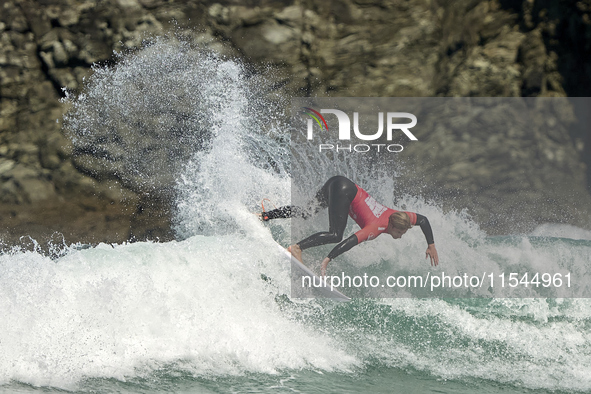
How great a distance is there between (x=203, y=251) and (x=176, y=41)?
362 centimetres

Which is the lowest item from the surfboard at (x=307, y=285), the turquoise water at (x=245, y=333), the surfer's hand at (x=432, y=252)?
the turquoise water at (x=245, y=333)

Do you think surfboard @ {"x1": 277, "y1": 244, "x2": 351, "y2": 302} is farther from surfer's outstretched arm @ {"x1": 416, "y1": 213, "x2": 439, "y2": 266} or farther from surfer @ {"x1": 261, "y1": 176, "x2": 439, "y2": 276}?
surfer's outstretched arm @ {"x1": 416, "y1": 213, "x2": 439, "y2": 266}

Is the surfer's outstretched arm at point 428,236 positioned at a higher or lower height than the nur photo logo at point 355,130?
lower

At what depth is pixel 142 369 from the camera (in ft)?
10.8

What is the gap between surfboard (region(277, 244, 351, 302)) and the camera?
164 inches

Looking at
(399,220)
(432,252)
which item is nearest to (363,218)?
(399,220)

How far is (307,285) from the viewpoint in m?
4.20

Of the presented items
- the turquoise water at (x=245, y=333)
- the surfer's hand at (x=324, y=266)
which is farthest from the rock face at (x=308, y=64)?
the surfer's hand at (x=324, y=266)

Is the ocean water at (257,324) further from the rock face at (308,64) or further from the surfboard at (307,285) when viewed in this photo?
the rock face at (308,64)

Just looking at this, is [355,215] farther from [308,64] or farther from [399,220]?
[308,64]

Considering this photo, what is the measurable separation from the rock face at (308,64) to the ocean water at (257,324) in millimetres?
2360

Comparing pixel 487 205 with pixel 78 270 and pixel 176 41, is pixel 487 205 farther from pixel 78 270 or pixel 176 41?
pixel 78 270

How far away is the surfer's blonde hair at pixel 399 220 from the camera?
4.43 meters

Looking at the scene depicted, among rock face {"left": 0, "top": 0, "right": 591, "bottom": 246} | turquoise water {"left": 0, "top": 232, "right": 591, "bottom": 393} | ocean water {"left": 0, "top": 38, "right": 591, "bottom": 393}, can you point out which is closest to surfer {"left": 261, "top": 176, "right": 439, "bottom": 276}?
ocean water {"left": 0, "top": 38, "right": 591, "bottom": 393}
